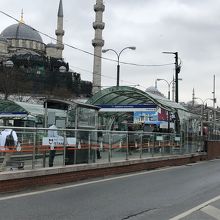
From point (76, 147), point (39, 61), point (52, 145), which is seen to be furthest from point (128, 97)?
point (39, 61)

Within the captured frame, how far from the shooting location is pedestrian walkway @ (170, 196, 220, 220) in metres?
9.44

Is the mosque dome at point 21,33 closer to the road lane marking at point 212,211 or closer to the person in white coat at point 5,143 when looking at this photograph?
the person in white coat at point 5,143

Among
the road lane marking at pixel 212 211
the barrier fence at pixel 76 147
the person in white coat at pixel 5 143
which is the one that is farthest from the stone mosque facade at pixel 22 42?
the road lane marking at pixel 212 211

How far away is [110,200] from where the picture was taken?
37.9 ft

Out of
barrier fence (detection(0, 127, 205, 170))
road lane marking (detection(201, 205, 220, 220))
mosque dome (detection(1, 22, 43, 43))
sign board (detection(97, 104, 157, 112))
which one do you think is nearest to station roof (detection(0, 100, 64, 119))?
sign board (detection(97, 104, 157, 112))

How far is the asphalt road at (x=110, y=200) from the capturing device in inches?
375

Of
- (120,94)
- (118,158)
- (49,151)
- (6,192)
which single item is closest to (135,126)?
(120,94)

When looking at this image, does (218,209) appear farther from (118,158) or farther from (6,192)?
(118,158)

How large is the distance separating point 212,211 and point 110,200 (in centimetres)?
247

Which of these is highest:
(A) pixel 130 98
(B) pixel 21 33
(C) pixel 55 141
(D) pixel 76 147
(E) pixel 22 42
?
(B) pixel 21 33

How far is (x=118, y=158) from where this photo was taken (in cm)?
1930

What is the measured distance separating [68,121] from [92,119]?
125 centimetres

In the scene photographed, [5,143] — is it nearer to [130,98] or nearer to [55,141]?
[55,141]

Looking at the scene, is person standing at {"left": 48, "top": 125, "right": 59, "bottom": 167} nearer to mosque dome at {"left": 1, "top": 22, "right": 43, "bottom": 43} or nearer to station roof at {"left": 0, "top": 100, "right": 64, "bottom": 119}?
station roof at {"left": 0, "top": 100, "right": 64, "bottom": 119}
